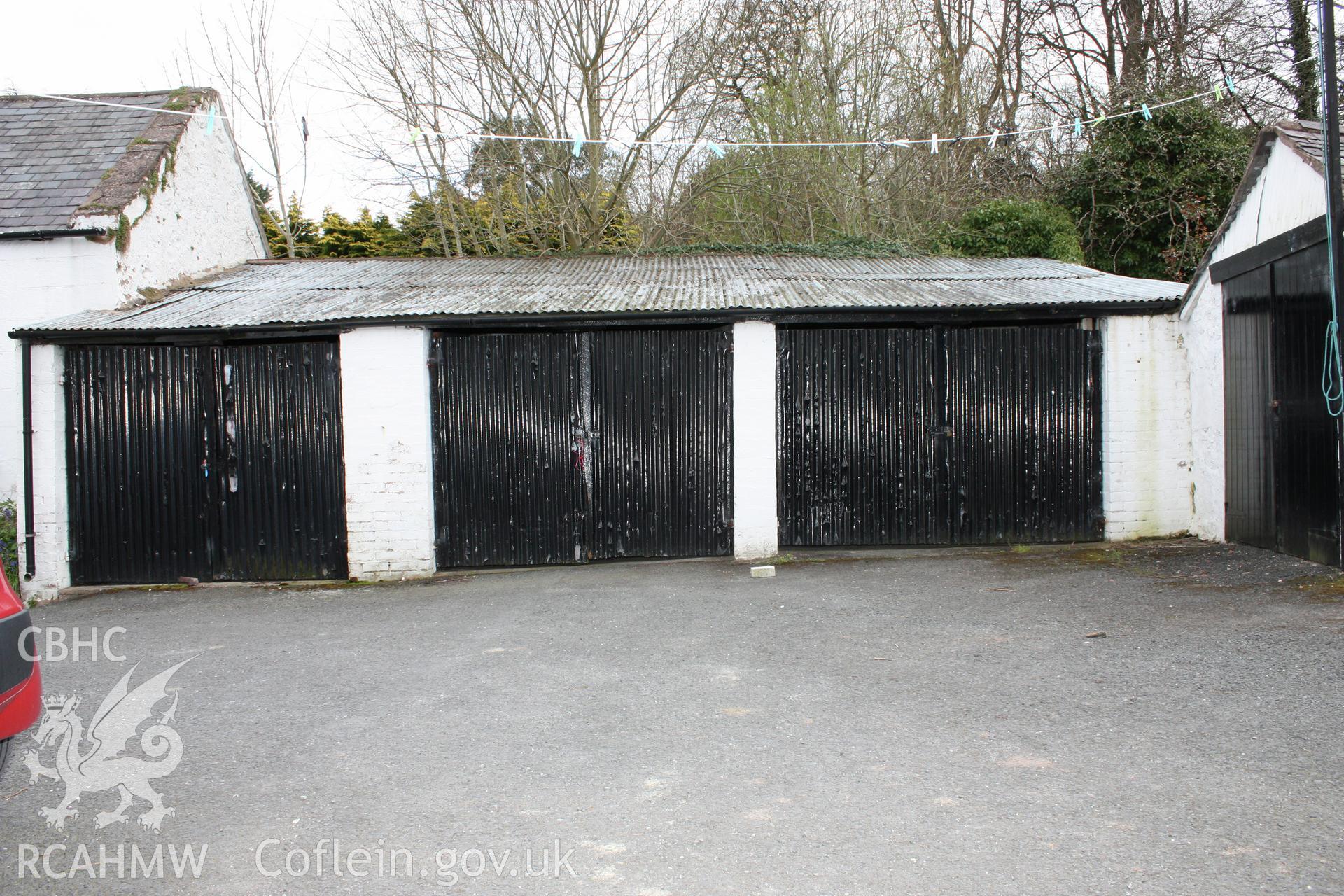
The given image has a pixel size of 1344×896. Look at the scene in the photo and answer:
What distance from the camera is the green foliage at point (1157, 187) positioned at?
1523 centimetres

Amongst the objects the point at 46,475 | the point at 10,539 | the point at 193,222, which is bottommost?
the point at 10,539

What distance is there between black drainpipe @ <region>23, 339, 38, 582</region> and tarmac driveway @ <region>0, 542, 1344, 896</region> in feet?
8.68

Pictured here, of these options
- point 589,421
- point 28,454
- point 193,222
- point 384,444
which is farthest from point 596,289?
point 28,454

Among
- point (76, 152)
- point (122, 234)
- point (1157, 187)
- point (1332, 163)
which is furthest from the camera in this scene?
point (1157, 187)

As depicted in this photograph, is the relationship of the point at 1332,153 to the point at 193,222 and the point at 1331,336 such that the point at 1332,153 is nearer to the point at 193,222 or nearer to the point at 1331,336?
the point at 1331,336

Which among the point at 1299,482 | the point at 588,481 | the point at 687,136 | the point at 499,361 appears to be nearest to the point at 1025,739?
the point at 1299,482

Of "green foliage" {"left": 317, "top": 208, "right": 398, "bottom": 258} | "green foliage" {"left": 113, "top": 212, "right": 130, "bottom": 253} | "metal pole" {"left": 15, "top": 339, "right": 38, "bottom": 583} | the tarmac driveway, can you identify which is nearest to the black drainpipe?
"metal pole" {"left": 15, "top": 339, "right": 38, "bottom": 583}

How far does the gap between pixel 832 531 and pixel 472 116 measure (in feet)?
34.8

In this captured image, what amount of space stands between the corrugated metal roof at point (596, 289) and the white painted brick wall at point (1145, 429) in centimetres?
43

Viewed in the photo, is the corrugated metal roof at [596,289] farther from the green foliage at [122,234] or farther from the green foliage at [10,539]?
the green foliage at [10,539]

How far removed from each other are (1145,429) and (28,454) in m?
11.6

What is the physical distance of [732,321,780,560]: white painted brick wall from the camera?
29.3 ft

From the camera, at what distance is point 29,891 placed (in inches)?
117

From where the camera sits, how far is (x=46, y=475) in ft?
29.0
